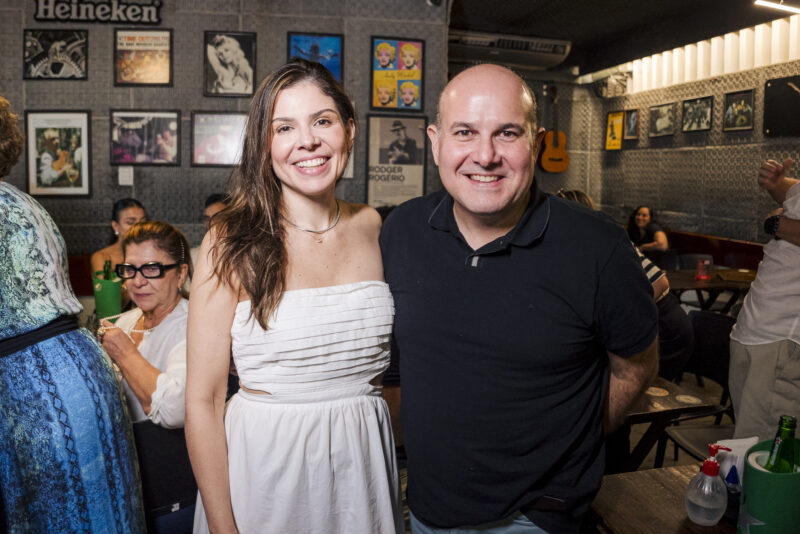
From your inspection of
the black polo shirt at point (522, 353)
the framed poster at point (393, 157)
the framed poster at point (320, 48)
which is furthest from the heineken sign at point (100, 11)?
→ the black polo shirt at point (522, 353)

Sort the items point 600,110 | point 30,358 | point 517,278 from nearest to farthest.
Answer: point 517,278 → point 30,358 → point 600,110

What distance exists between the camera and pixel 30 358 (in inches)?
64.3

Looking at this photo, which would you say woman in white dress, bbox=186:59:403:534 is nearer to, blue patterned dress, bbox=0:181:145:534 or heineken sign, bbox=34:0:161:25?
blue patterned dress, bbox=0:181:145:534

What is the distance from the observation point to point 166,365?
89.0 inches

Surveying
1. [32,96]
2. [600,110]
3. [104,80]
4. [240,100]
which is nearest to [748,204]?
[600,110]

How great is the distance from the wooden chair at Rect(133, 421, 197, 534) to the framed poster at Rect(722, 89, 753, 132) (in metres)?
7.41

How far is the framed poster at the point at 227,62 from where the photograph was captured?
5629mm

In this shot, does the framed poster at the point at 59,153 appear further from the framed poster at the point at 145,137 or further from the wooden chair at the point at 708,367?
the wooden chair at the point at 708,367

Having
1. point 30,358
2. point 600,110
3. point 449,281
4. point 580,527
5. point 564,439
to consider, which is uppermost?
point 600,110

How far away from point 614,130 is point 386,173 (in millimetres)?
6060

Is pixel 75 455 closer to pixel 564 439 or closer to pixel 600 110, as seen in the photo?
pixel 564 439

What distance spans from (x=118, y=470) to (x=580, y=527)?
4.07 feet

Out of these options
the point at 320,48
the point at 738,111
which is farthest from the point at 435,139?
the point at 738,111

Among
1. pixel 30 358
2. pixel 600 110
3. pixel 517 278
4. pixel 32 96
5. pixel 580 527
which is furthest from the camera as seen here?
pixel 600 110
